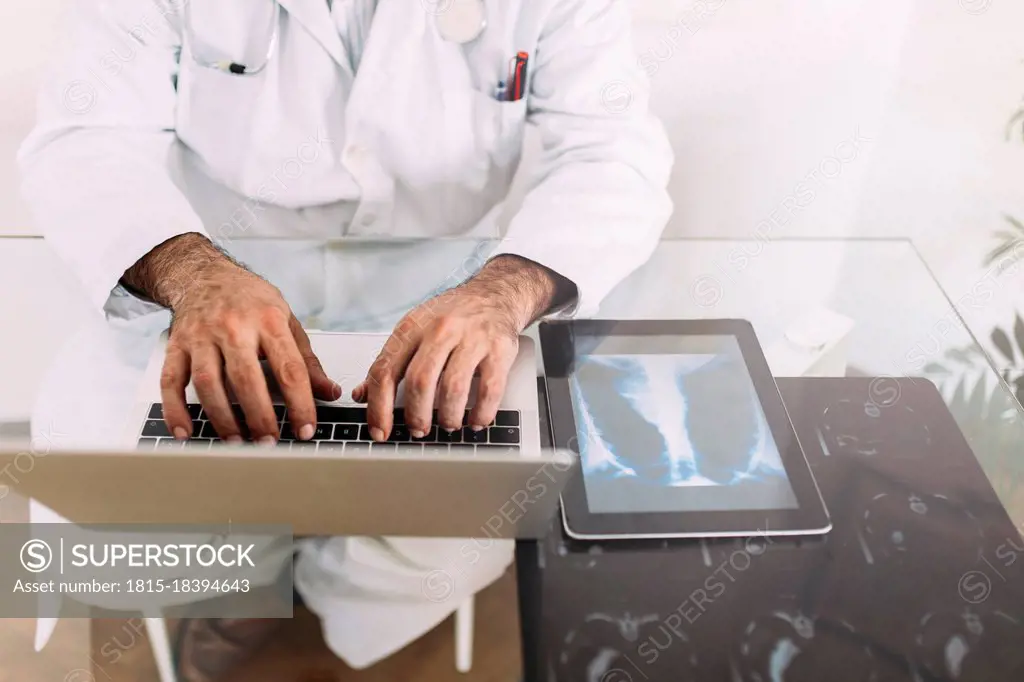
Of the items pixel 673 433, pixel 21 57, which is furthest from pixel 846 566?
pixel 21 57

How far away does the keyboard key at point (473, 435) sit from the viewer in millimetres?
837

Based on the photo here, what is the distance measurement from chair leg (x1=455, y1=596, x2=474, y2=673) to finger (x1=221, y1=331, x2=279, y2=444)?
0.81ft

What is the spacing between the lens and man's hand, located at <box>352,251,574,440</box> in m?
0.84

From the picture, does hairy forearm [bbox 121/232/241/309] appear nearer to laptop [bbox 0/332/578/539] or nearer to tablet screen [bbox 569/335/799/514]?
laptop [bbox 0/332/578/539]

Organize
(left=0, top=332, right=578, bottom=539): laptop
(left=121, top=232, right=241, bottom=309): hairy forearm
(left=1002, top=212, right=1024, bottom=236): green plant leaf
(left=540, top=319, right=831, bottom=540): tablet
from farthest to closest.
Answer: (left=1002, top=212, right=1024, bottom=236): green plant leaf, (left=121, top=232, right=241, bottom=309): hairy forearm, (left=540, top=319, right=831, bottom=540): tablet, (left=0, top=332, right=578, bottom=539): laptop

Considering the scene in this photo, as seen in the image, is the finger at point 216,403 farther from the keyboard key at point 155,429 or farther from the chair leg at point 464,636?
the chair leg at point 464,636

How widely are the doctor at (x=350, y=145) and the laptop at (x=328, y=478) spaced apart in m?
0.10

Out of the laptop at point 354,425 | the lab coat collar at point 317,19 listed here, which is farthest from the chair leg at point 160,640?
the lab coat collar at point 317,19

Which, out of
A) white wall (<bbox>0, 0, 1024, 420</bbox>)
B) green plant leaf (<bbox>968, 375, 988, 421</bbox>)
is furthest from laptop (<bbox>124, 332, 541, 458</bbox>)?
green plant leaf (<bbox>968, 375, 988, 421</bbox>)

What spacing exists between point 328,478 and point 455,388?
0.19m

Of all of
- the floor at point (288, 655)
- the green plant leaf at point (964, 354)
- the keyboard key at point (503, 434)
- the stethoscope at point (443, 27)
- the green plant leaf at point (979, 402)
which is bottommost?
the floor at point (288, 655)

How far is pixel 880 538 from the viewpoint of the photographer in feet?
2.67

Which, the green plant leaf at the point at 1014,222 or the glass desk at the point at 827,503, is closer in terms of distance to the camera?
the glass desk at the point at 827,503

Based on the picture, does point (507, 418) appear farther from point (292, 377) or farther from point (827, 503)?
point (827, 503)
